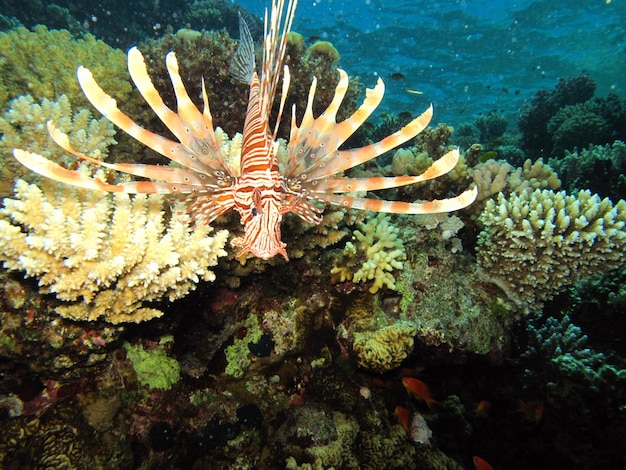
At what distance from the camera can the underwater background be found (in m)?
2.21

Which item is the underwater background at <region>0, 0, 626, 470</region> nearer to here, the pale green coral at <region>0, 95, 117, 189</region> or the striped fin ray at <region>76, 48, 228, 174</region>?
the pale green coral at <region>0, 95, 117, 189</region>

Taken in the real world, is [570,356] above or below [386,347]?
above

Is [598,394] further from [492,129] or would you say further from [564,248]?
[492,129]

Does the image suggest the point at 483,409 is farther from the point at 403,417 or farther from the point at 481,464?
the point at 403,417

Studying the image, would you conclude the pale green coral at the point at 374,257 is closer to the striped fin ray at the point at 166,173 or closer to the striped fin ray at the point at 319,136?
the striped fin ray at the point at 319,136

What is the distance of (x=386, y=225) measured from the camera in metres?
3.42

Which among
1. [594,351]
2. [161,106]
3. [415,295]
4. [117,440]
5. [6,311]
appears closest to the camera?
[161,106]

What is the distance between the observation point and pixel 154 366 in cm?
277

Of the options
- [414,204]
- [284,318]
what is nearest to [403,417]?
[284,318]

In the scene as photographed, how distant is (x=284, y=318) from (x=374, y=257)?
3.42 ft

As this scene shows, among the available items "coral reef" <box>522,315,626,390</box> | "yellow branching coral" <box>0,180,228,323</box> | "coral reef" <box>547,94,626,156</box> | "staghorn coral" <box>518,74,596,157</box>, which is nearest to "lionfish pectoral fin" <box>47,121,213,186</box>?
"yellow branching coral" <box>0,180,228,323</box>

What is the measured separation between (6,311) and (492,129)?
1680cm

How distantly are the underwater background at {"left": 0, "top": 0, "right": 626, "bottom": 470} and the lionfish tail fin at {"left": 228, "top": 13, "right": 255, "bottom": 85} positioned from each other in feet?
2.58

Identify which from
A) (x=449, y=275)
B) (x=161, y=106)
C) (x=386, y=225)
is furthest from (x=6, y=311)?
(x=449, y=275)
